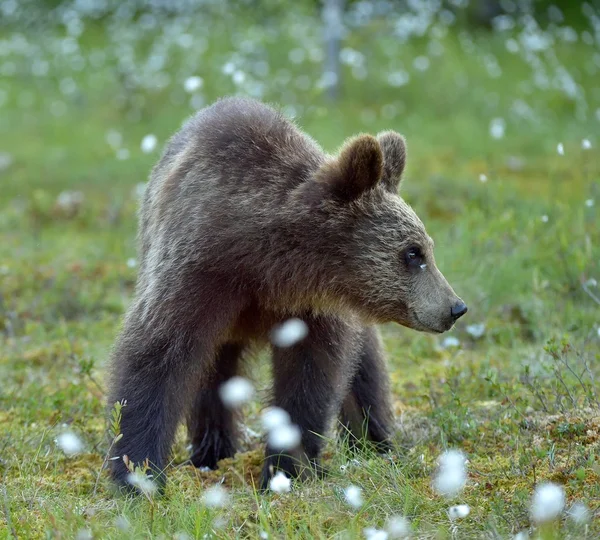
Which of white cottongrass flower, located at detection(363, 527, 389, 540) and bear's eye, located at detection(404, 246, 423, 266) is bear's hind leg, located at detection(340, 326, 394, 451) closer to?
bear's eye, located at detection(404, 246, 423, 266)

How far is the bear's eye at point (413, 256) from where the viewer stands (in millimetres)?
4039

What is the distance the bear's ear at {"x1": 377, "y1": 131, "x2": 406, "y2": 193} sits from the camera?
4.22 metres

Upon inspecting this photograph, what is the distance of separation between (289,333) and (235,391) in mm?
365

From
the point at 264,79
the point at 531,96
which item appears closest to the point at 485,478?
the point at 264,79

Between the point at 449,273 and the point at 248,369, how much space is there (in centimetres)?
222

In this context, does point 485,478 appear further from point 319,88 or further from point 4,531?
point 319,88

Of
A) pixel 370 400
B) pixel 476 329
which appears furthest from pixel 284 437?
pixel 476 329

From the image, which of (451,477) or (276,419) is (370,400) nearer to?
(276,419)

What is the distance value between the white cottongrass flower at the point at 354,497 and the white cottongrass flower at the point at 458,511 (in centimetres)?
32

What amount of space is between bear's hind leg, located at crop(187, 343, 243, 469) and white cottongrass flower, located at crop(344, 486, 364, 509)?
1456 millimetres

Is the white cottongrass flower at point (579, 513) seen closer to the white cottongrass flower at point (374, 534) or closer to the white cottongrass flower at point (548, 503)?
the white cottongrass flower at point (548, 503)

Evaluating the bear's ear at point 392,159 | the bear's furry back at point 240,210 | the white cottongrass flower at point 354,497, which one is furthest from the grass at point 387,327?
the bear's ear at point 392,159

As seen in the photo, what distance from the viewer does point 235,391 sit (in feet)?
12.7

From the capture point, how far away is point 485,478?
3.74 meters
